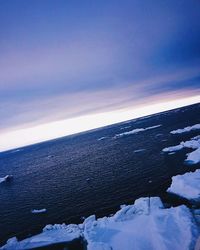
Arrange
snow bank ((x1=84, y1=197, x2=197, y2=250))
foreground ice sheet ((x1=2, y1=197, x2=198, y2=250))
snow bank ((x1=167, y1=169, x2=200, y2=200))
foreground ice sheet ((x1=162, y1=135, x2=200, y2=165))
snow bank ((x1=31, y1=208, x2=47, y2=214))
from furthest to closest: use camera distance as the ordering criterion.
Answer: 1. foreground ice sheet ((x1=162, y1=135, x2=200, y2=165))
2. snow bank ((x1=31, y1=208, x2=47, y2=214))
3. snow bank ((x1=167, y1=169, x2=200, y2=200))
4. foreground ice sheet ((x1=2, y1=197, x2=198, y2=250))
5. snow bank ((x1=84, y1=197, x2=197, y2=250))

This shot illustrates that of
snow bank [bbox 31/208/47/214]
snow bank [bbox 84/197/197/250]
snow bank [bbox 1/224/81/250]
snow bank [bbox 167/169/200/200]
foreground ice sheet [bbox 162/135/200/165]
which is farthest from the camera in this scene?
foreground ice sheet [bbox 162/135/200/165]

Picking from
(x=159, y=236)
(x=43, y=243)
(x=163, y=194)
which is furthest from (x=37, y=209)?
(x=159, y=236)

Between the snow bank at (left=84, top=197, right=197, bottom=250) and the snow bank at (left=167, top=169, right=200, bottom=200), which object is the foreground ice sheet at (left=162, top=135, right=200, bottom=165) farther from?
the snow bank at (left=84, top=197, right=197, bottom=250)

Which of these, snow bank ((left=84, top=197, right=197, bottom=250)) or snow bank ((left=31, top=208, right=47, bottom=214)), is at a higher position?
snow bank ((left=84, top=197, right=197, bottom=250))

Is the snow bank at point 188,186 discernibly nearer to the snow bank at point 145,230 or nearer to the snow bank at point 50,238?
the snow bank at point 145,230

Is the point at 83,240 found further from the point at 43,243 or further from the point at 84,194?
the point at 84,194

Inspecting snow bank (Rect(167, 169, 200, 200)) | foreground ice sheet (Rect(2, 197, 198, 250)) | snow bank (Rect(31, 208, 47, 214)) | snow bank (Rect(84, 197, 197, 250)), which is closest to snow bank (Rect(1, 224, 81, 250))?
foreground ice sheet (Rect(2, 197, 198, 250))
